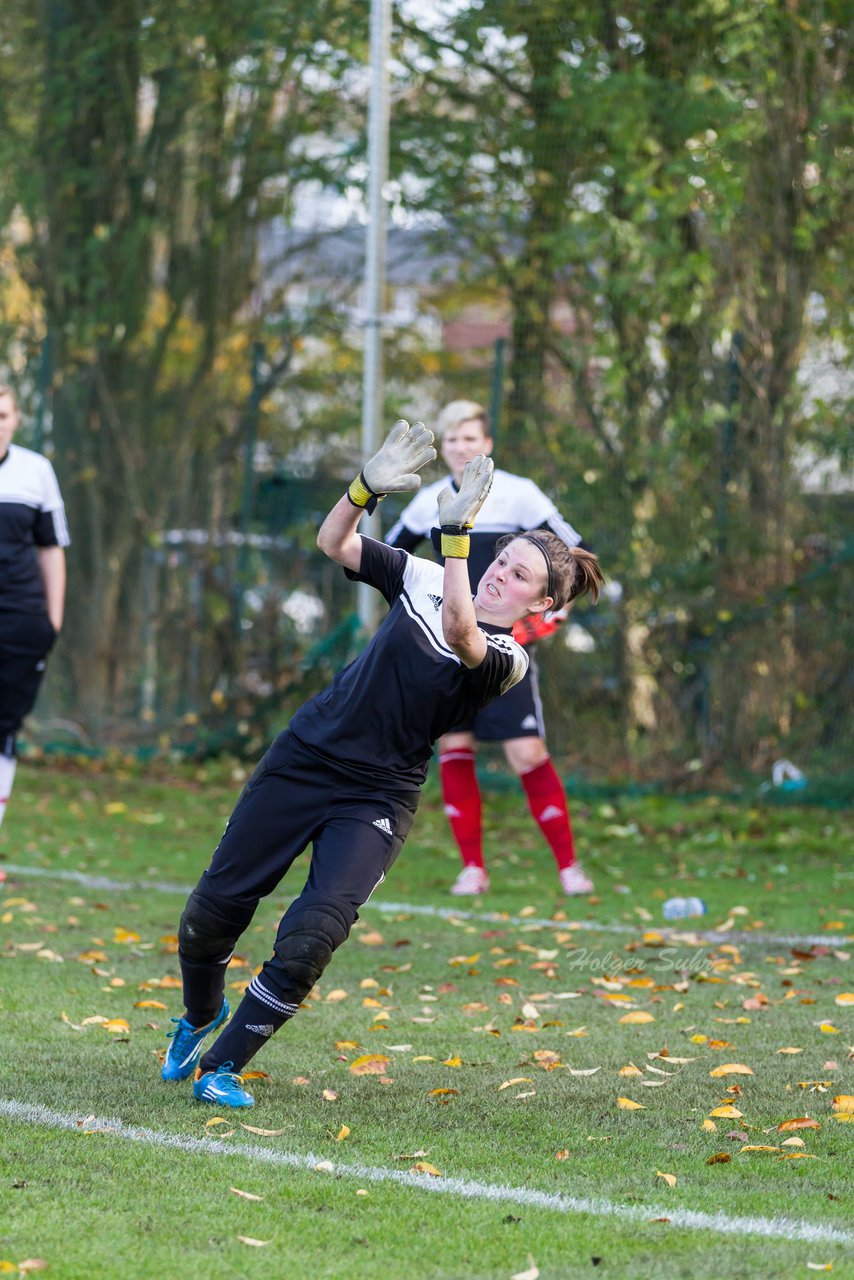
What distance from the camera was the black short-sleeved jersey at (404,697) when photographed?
14.6 ft

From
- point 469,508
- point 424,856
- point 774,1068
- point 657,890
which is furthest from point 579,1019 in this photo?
point 424,856

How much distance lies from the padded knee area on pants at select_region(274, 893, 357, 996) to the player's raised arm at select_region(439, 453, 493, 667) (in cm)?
76

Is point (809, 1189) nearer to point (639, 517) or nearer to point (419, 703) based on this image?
point (419, 703)

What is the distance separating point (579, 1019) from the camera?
560 centimetres

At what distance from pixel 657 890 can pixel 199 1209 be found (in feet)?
17.2

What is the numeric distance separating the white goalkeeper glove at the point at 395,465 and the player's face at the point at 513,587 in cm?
36

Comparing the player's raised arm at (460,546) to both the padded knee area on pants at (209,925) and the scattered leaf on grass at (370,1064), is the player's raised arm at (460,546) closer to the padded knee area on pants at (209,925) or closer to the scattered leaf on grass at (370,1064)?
the padded knee area on pants at (209,925)

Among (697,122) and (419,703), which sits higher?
(697,122)

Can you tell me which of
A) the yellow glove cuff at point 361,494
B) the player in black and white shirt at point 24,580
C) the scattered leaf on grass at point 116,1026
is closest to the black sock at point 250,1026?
the scattered leaf on grass at point 116,1026

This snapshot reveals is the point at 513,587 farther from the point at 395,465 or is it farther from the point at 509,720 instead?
the point at 509,720

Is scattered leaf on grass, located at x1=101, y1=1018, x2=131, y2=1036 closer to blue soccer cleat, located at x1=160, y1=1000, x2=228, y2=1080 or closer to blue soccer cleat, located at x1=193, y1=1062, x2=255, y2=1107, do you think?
blue soccer cleat, located at x1=160, y1=1000, x2=228, y2=1080

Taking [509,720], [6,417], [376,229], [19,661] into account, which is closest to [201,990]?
[19,661]

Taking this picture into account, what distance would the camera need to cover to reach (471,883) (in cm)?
829

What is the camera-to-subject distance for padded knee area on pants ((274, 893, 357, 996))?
4273 mm
